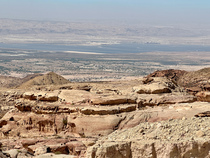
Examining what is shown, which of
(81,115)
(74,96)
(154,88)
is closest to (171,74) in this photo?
(154,88)

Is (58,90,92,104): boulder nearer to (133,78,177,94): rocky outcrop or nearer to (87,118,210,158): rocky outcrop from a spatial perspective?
(133,78,177,94): rocky outcrop

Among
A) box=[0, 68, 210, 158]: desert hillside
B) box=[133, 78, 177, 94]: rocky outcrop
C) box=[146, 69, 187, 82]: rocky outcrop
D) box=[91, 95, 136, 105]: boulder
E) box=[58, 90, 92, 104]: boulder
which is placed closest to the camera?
box=[0, 68, 210, 158]: desert hillside

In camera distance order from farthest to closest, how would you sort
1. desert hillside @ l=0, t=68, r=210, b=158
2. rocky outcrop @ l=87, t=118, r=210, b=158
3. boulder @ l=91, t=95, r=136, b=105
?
boulder @ l=91, t=95, r=136, b=105 < desert hillside @ l=0, t=68, r=210, b=158 < rocky outcrop @ l=87, t=118, r=210, b=158

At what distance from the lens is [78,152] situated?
91.2 ft

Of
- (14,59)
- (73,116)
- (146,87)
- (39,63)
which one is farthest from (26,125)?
(14,59)

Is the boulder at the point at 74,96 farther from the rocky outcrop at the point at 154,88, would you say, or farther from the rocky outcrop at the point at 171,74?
the rocky outcrop at the point at 171,74

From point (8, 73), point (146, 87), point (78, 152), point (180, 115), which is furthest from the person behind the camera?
point (8, 73)

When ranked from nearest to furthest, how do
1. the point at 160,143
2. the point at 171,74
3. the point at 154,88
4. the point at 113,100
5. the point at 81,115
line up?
1. the point at 160,143
2. the point at 81,115
3. the point at 113,100
4. the point at 154,88
5. the point at 171,74

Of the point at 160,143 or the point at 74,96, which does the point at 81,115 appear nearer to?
the point at 74,96

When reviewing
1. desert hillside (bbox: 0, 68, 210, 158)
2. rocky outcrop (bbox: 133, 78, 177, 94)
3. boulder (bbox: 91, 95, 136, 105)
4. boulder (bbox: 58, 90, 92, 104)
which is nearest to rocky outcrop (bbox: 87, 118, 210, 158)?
desert hillside (bbox: 0, 68, 210, 158)

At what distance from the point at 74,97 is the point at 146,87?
18.2 feet

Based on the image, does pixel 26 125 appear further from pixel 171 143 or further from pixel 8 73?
pixel 8 73

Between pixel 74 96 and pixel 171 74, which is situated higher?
pixel 74 96

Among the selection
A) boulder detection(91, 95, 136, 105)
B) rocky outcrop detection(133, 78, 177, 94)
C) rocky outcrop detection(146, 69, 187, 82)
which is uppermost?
rocky outcrop detection(133, 78, 177, 94)
